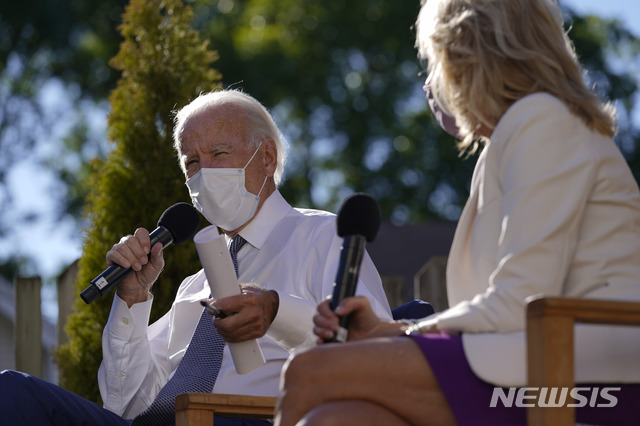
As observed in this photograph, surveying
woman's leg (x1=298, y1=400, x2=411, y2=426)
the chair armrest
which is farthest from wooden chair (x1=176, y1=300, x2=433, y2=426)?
woman's leg (x1=298, y1=400, x2=411, y2=426)

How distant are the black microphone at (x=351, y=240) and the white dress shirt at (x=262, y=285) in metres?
1.22

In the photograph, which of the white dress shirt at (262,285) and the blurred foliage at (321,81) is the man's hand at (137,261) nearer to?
the white dress shirt at (262,285)

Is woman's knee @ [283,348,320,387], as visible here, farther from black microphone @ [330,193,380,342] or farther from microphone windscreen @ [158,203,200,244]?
microphone windscreen @ [158,203,200,244]

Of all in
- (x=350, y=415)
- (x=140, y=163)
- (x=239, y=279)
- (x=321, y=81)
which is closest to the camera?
(x=350, y=415)

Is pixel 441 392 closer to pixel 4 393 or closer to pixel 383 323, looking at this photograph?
pixel 383 323

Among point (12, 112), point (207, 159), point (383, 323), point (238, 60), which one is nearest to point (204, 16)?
point (238, 60)

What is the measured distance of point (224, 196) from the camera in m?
4.50

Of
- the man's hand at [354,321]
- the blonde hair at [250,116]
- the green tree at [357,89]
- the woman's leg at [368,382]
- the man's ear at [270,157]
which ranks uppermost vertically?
the green tree at [357,89]

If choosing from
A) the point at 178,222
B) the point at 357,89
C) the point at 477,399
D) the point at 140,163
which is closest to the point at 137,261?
the point at 178,222

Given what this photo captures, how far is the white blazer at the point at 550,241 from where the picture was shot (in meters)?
2.49

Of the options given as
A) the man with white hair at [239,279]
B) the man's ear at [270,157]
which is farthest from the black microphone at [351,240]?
the man's ear at [270,157]

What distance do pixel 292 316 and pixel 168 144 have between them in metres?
2.81

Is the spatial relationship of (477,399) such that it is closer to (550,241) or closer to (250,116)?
(550,241)

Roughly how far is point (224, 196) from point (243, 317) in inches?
44.9
